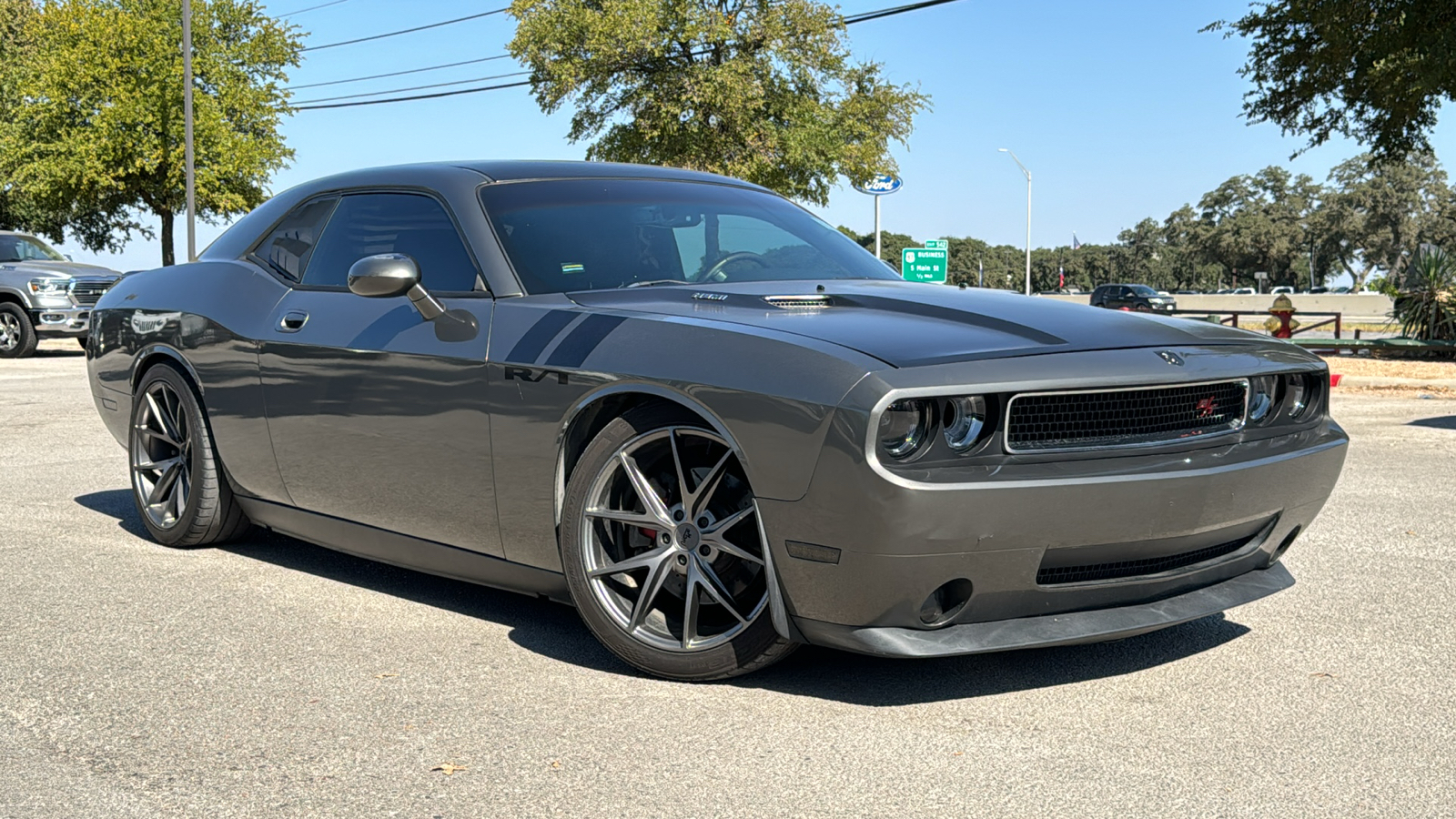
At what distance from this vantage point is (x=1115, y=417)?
134 inches

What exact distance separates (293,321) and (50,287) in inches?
663

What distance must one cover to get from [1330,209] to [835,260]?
98237 mm

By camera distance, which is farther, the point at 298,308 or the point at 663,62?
the point at 663,62

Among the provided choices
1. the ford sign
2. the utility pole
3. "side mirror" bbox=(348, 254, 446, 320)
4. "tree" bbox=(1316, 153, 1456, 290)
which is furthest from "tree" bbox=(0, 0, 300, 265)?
"tree" bbox=(1316, 153, 1456, 290)

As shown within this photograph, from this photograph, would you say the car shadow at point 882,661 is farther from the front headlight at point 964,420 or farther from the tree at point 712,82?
the tree at point 712,82

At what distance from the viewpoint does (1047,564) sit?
3.31 metres

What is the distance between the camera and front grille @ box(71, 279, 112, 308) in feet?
63.9

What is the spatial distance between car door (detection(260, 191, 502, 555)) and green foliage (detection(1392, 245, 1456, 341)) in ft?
68.7

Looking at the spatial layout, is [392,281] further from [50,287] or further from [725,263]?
[50,287]

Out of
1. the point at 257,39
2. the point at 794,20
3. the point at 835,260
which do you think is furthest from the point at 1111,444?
the point at 257,39

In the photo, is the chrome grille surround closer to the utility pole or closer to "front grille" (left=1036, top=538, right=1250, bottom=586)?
the utility pole

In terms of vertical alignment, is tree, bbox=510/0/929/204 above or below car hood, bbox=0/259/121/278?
above

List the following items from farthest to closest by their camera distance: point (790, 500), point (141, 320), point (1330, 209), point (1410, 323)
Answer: point (1330, 209), point (1410, 323), point (141, 320), point (790, 500)

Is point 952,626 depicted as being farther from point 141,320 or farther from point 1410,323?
point 1410,323
